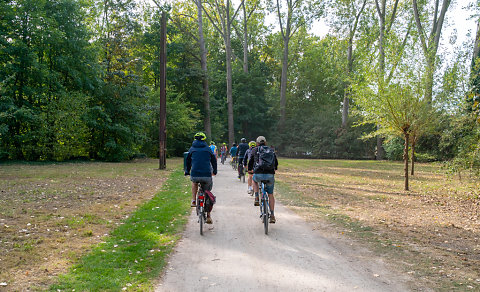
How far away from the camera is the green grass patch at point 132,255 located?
4.54m

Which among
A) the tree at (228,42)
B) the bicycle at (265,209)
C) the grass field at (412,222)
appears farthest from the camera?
the tree at (228,42)

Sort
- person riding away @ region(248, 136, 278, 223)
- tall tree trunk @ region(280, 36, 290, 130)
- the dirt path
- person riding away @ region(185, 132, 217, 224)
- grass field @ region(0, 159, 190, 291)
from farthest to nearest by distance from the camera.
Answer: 1. tall tree trunk @ region(280, 36, 290, 130)
2. person riding away @ region(248, 136, 278, 223)
3. person riding away @ region(185, 132, 217, 224)
4. grass field @ region(0, 159, 190, 291)
5. the dirt path

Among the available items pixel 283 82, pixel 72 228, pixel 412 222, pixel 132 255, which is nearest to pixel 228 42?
pixel 283 82

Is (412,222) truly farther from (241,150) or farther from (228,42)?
(228,42)

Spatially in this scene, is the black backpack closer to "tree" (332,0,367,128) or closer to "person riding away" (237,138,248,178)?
"person riding away" (237,138,248,178)

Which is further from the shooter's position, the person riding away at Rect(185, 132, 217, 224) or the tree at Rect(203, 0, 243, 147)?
the tree at Rect(203, 0, 243, 147)

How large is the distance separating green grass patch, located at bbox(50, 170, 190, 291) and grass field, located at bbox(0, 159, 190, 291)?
15 mm

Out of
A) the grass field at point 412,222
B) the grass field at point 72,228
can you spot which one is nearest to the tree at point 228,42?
the grass field at point 412,222

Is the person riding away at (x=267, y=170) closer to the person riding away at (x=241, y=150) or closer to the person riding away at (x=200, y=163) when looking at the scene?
the person riding away at (x=200, y=163)

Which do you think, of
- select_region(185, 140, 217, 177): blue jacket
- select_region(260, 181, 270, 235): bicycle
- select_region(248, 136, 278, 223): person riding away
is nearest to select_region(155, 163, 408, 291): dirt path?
select_region(260, 181, 270, 235): bicycle

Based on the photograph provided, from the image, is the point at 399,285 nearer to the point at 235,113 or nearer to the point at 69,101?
the point at 69,101

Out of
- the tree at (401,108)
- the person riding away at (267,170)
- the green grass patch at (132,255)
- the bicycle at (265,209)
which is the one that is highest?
the tree at (401,108)

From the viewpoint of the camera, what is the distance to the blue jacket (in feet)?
24.0

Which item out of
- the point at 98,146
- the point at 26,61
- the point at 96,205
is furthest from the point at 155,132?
the point at 96,205
